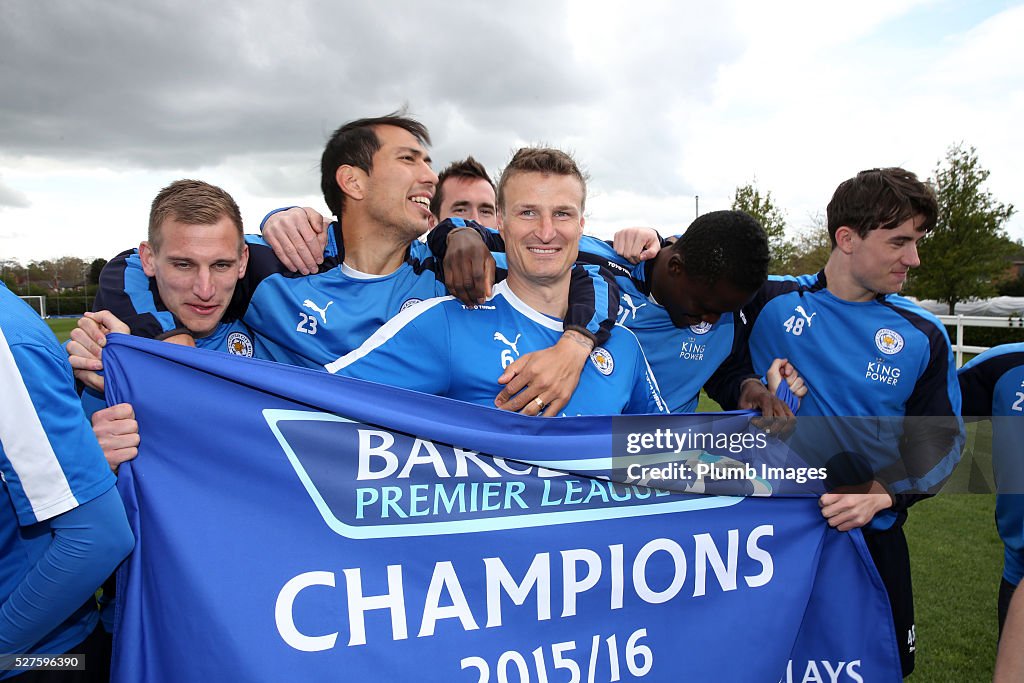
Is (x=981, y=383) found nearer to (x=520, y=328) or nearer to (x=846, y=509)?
(x=846, y=509)

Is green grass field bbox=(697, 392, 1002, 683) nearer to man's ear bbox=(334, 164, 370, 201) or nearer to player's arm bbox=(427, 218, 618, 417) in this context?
player's arm bbox=(427, 218, 618, 417)

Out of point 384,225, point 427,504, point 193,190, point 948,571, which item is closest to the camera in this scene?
point 427,504

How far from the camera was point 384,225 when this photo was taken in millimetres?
3066

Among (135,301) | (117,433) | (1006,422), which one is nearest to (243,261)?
(135,301)

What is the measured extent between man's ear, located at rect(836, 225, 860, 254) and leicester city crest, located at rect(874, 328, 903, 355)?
0.46 meters

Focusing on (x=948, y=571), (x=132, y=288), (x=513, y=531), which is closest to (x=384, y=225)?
(x=132, y=288)

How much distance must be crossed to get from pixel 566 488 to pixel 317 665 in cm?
98

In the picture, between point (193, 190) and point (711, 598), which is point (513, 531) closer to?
point (711, 598)

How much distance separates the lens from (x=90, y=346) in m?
2.10

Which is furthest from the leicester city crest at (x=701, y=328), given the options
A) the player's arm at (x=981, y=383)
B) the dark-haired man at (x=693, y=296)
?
the player's arm at (x=981, y=383)

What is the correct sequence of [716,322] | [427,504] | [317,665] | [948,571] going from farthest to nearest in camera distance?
[948,571]
[716,322]
[427,504]
[317,665]

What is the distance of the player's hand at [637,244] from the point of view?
3400 millimetres

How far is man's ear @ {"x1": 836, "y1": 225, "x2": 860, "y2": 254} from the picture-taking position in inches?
131

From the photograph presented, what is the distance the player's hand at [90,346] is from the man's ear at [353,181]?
4.32 ft
